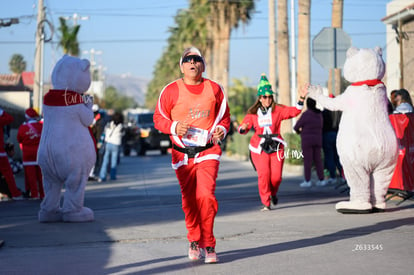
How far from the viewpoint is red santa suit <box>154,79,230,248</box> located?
7.59 meters

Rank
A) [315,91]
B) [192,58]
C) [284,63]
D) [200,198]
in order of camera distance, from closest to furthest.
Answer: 1. [200,198]
2. [192,58]
3. [315,91]
4. [284,63]

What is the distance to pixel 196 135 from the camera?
7.67 metres

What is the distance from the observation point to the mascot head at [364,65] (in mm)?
10828

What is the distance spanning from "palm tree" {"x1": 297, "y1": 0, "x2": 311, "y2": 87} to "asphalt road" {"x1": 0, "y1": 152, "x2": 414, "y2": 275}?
38.8 feet

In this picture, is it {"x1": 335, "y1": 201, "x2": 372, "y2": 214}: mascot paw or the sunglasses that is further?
{"x1": 335, "y1": 201, "x2": 372, "y2": 214}: mascot paw

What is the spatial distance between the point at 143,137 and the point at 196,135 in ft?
99.4

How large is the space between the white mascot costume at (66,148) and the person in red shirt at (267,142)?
7.91 ft

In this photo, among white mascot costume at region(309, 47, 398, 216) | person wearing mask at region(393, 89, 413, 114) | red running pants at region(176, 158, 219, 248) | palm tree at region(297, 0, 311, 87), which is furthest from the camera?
palm tree at region(297, 0, 311, 87)

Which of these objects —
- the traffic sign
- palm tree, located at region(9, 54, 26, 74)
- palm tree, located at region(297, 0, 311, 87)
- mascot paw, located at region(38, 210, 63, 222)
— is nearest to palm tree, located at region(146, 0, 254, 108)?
palm tree, located at region(297, 0, 311, 87)

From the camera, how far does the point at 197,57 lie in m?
7.80

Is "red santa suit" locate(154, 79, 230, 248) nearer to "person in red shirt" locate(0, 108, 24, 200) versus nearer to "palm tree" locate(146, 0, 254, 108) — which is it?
"person in red shirt" locate(0, 108, 24, 200)

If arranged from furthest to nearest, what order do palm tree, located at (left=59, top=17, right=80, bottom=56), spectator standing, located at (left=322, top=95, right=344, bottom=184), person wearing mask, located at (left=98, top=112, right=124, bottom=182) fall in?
palm tree, located at (left=59, top=17, right=80, bottom=56), person wearing mask, located at (left=98, top=112, right=124, bottom=182), spectator standing, located at (left=322, top=95, right=344, bottom=184)

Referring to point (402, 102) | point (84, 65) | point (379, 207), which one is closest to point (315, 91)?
point (379, 207)

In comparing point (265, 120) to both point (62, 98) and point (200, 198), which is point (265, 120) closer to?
point (62, 98)
